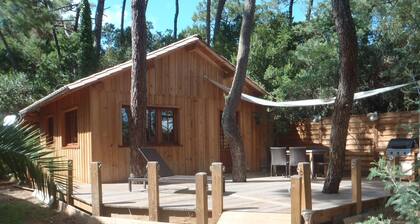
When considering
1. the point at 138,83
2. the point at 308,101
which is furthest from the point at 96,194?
the point at 308,101

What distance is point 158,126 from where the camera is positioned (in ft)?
45.3

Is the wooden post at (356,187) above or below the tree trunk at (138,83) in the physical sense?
below

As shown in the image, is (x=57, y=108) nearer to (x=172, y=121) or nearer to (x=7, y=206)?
(x=172, y=121)

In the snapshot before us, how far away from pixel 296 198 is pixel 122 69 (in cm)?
779

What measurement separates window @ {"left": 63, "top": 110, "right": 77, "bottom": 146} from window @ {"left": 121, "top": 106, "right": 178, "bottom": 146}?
1.59 meters

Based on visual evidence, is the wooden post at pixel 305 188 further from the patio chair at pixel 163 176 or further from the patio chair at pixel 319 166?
the patio chair at pixel 319 166

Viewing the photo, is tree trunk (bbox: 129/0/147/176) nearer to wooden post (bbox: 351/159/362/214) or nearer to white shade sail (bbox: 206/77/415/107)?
white shade sail (bbox: 206/77/415/107)

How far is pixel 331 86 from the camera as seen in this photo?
48.9 feet

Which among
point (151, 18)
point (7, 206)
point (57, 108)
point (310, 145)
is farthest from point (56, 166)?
point (151, 18)

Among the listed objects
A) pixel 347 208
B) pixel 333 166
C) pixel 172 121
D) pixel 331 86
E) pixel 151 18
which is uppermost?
pixel 151 18

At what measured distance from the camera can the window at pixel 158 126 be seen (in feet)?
43.6

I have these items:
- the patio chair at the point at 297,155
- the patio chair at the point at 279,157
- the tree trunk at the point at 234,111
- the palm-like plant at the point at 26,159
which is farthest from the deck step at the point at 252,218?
the patio chair at the point at 279,157

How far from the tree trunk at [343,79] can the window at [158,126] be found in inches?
254

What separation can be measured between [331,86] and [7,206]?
486 inches
